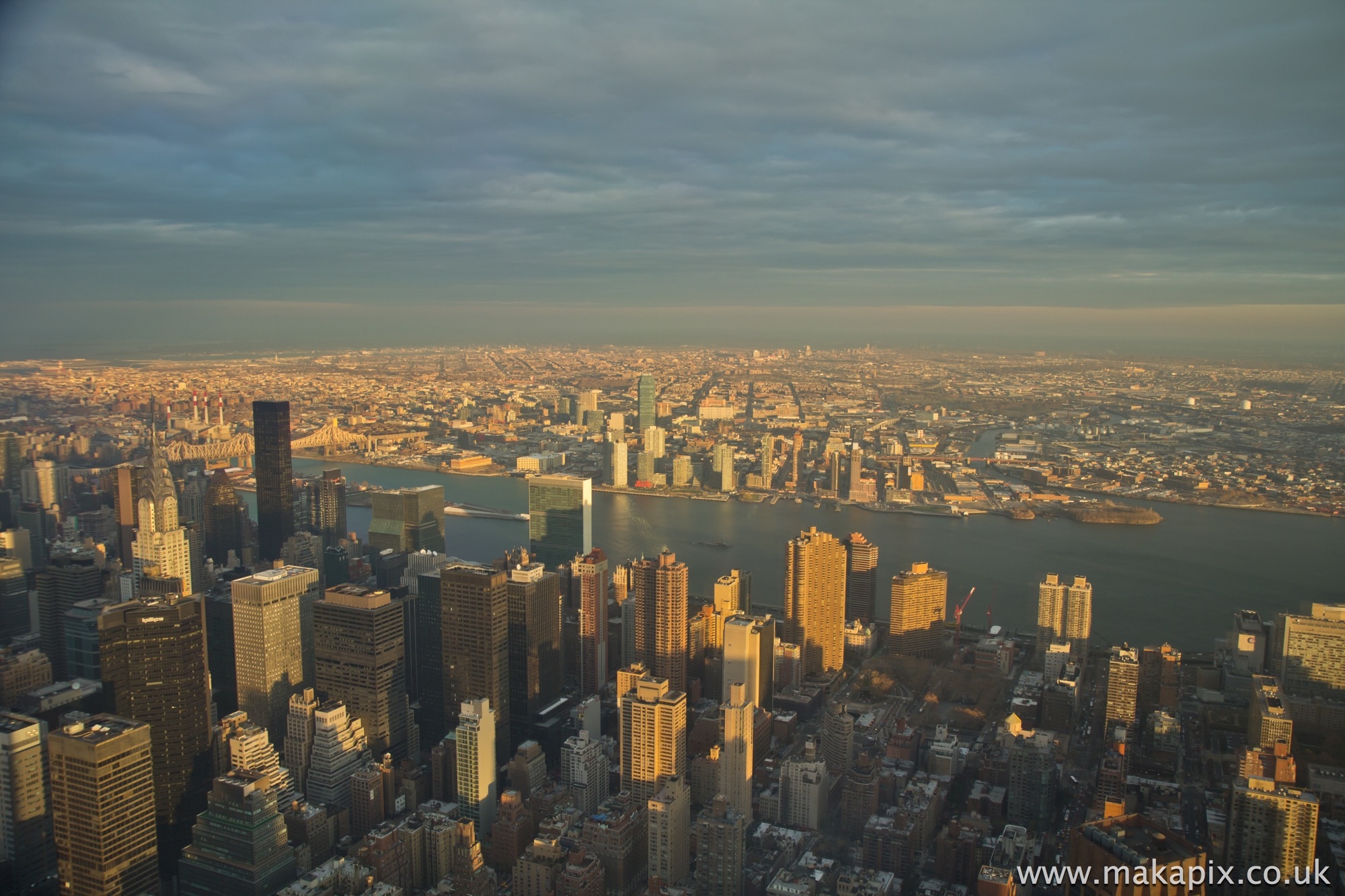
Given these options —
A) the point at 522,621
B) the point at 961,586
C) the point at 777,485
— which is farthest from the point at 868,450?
the point at 522,621

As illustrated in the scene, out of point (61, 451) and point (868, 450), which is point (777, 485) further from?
point (61, 451)

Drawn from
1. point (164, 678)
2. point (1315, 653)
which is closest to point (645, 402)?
point (164, 678)

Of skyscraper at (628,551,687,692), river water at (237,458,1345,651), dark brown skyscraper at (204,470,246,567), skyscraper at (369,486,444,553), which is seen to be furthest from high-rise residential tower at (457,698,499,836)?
dark brown skyscraper at (204,470,246,567)

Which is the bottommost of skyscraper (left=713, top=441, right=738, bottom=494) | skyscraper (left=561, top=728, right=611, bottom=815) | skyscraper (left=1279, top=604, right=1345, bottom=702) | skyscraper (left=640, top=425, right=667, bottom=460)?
skyscraper (left=561, top=728, right=611, bottom=815)

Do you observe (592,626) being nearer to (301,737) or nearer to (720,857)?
(301,737)

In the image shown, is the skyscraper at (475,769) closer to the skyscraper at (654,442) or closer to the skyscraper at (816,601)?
the skyscraper at (816,601)

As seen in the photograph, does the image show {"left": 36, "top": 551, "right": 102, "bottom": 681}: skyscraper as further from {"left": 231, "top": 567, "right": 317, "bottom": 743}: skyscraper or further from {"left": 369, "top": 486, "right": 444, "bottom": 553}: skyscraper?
{"left": 369, "top": 486, "right": 444, "bottom": 553}: skyscraper

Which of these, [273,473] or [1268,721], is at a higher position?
[273,473]
